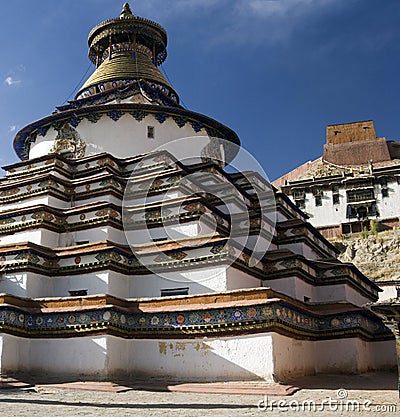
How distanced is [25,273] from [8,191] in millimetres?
4299

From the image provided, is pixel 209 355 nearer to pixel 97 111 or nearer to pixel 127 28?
pixel 97 111

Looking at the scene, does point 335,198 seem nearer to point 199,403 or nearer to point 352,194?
point 352,194

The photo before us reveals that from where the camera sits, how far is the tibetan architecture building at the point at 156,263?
9.91 metres

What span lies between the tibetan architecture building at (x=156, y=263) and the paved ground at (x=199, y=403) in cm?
113

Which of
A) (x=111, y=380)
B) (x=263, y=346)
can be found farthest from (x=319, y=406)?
(x=111, y=380)

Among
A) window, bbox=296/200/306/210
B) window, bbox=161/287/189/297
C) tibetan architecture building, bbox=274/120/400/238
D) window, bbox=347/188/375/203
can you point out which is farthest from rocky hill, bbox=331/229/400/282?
window, bbox=161/287/189/297

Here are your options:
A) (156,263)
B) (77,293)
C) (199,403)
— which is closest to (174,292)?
(156,263)

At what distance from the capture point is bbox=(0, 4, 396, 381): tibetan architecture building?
9.91 m

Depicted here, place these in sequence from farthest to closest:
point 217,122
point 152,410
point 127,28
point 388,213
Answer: point 388,213 < point 127,28 < point 217,122 < point 152,410

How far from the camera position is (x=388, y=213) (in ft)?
133

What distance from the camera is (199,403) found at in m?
7.53

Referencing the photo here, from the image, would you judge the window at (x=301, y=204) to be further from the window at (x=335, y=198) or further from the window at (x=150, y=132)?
the window at (x=150, y=132)

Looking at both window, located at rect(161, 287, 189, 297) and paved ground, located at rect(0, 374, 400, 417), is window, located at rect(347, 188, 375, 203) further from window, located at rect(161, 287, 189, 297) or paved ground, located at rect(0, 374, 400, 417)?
paved ground, located at rect(0, 374, 400, 417)

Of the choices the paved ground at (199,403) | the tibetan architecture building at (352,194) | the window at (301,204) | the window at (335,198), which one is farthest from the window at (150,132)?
the window at (335,198)
